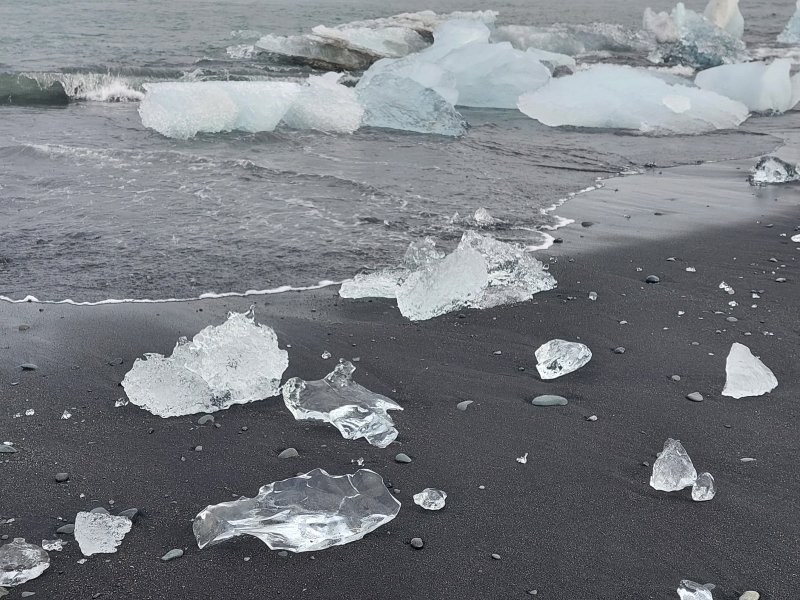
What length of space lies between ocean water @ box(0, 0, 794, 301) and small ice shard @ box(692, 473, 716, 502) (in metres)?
2.56

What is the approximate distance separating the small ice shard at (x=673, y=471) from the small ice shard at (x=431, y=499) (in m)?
0.71

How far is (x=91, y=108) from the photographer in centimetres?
1076

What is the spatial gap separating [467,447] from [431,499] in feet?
1.26

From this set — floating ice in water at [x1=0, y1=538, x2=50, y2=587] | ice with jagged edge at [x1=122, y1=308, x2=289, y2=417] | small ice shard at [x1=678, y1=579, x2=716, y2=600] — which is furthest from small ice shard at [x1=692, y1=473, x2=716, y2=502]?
floating ice in water at [x1=0, y1=538, x2=50, y2=587]

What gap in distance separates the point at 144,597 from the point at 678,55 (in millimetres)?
17454

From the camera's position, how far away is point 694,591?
2227mm

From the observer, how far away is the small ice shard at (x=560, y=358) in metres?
3.51

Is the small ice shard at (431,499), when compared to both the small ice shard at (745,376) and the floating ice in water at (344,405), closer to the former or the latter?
the floating ice in water at (344,405)

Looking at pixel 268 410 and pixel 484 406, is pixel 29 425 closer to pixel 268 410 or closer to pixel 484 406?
pixel 268 410

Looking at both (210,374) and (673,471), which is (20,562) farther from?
(673,471)

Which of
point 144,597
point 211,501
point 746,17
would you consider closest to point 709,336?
point 211,501

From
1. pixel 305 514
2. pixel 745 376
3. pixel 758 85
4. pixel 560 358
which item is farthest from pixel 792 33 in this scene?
pixel 305 514

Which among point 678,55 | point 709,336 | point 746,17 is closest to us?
point 709,336

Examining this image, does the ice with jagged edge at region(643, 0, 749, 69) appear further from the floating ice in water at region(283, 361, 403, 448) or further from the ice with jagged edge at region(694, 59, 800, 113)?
the floating ice in water at region(283, 361, 403, 448)
